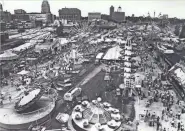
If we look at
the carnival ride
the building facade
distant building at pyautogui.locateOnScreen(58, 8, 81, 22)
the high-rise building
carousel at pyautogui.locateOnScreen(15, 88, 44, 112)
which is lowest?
the carnival ride

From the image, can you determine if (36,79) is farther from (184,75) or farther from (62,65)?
(184,75)

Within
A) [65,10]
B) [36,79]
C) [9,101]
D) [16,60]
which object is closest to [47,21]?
[65,10]

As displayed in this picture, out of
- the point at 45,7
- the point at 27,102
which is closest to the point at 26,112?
the point at 27,102

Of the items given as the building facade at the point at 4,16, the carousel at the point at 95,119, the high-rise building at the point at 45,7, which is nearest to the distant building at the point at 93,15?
the high-rise building at the point at 45,7

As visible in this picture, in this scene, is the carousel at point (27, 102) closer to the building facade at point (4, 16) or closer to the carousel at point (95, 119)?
the carousel at point (95, 119)

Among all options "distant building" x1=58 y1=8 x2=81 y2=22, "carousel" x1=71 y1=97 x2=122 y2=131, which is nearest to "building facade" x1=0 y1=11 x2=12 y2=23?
"distant building" x1=58 y1=8 x2=81 y2=22

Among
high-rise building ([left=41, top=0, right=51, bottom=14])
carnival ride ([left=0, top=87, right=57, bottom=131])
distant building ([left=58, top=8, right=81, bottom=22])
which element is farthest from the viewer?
high-rise building ([left=41, top=0, right=51, bottom=14])

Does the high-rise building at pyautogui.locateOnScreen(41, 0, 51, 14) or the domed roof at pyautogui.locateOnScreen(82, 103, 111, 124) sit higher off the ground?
the high-rise building at pyautogui.locateOnScreen(41, 0, 51, 14)

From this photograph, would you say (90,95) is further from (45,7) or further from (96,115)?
(45,7)

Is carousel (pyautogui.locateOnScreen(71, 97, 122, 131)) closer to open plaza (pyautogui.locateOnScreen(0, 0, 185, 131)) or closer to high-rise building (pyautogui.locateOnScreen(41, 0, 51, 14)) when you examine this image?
open plaza (pyautogui.locateOnScreen(0, 0, 185, 131))
